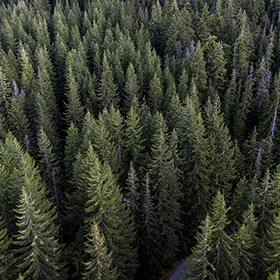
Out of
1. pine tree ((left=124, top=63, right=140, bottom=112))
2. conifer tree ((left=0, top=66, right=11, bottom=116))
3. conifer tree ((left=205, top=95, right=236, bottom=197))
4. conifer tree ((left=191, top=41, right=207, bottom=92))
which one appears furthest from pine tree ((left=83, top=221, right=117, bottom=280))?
conifer tree ((left=191, top=41, right=207, bottom=92))

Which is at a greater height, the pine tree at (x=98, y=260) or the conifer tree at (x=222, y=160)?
the pine tree at (x=98, y=260)

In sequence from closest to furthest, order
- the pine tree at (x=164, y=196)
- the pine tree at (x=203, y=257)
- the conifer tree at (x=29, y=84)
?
1. the pine tree at (x=203, y=257)
2. the pine tree at (x=164, y=196)
3. the conifer tree at (x=29, y=84)

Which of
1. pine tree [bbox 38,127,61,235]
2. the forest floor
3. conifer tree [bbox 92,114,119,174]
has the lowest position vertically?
the forest floor

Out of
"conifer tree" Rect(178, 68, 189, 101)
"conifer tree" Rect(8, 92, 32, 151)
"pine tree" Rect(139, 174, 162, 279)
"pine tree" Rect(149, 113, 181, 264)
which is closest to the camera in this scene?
"pine tree" Rect(139, 174, 162, 279)

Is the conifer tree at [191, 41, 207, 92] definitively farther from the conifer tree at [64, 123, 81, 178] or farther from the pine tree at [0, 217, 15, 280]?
the pine tree at [0, 217, 15, 280]

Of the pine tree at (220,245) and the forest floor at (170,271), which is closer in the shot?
the pine tree at (220,245)

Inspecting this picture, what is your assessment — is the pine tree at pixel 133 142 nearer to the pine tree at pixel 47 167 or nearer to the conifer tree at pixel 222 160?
the conifer tree at pixel 222 160

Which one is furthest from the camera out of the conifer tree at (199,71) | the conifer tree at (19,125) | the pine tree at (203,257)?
the conifer tree at (199,71)

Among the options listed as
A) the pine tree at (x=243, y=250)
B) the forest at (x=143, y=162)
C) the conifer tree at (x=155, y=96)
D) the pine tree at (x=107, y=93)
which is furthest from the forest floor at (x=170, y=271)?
the pine tree at (x=107, y=93)

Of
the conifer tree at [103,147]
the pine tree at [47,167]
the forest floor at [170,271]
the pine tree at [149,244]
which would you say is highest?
the conifer tree at [103,147]
